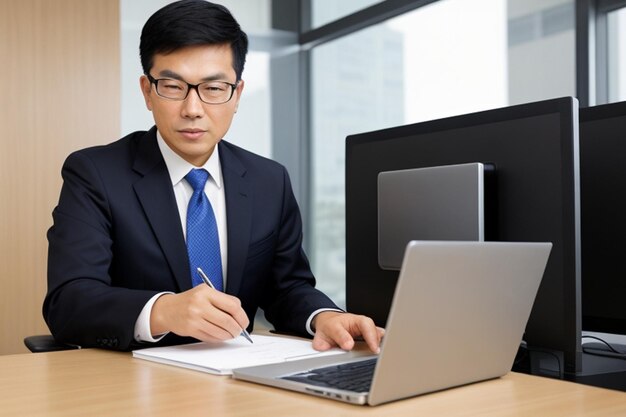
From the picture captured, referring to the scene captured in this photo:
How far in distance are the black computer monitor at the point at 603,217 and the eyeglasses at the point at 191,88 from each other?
0.83 m

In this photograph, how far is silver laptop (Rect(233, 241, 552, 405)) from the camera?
0.91 meters

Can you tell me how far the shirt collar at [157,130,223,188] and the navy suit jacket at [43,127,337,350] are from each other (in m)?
0.02


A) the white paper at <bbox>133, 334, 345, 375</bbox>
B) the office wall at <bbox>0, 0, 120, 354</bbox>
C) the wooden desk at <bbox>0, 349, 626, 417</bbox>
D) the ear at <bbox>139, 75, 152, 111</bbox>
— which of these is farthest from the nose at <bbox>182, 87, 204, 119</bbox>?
the office wall at <bbox>0, 0, 120, 354</bbox>

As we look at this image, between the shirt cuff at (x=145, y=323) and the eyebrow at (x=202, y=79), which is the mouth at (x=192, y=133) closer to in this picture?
the eyebrow at (x=202, y=79)

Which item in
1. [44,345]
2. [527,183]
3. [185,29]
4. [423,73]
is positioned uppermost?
[423,73]

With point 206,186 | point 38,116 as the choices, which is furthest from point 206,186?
point 38,116

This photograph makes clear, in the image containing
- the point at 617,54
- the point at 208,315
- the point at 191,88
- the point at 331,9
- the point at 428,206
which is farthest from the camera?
the point at 331,9

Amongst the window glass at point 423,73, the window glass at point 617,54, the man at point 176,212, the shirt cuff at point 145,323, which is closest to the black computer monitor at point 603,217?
the man at point 176,212

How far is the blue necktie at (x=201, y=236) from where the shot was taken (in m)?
1.78

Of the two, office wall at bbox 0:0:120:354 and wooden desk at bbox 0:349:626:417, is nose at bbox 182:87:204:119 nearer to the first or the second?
wooden desk at bbox 0:349:626:417

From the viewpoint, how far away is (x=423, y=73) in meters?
4.54

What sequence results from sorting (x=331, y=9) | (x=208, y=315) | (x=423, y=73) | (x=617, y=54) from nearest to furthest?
(x=208, y=315) < (x=617, y=54) < (x=423, y=73) < (x=331, y=9)

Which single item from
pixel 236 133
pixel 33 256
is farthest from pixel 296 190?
pixel 33 256

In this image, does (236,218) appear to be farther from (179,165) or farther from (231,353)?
(231,353)
